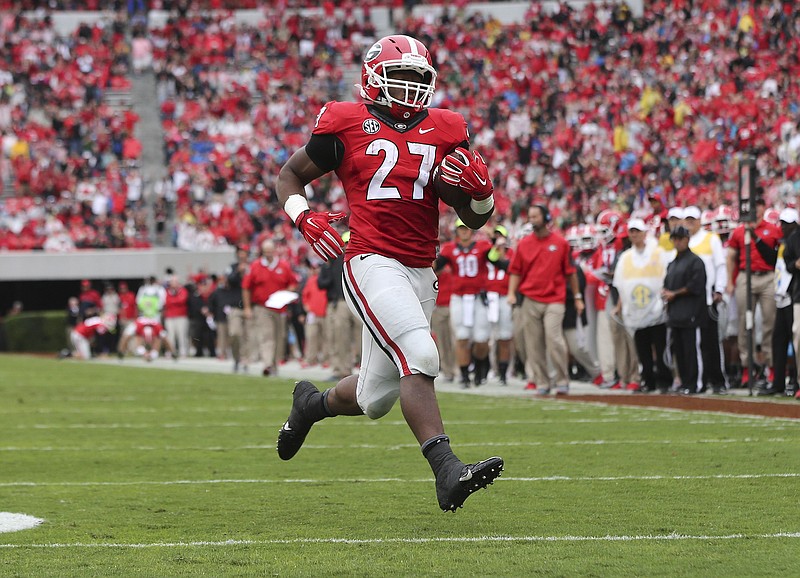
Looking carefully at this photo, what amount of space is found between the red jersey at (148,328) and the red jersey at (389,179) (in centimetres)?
2012

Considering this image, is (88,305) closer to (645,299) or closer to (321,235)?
(645,299)

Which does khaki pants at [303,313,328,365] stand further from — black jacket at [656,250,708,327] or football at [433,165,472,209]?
football at [433,165,472,209]

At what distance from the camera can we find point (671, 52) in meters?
32.1

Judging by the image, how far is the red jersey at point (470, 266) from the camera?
15.6 metres

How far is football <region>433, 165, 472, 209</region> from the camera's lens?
19.6 feet

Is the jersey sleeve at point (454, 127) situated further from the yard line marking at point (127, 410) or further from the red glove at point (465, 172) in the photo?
the yard line marking at point (127, 410)

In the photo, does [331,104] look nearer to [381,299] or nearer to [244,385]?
[381,299]

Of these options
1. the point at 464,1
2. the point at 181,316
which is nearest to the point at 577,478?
the point at 181,316

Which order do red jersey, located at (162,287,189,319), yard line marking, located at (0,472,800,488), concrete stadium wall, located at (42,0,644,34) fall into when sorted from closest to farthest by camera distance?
yard line marking, located at (0,472,800,488), red jersey, located at (162,287,189,319), concrete stadium wall, located at (42,0,644,34)

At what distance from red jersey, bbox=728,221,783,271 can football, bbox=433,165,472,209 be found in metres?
7.56

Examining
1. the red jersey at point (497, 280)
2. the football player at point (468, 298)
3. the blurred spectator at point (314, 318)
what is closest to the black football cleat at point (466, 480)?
the football player at point (468, 298)

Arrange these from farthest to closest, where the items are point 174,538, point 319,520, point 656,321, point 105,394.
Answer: point 105,394, point 656,321, point 319,520, point 174,538

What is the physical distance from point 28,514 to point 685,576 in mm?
3156

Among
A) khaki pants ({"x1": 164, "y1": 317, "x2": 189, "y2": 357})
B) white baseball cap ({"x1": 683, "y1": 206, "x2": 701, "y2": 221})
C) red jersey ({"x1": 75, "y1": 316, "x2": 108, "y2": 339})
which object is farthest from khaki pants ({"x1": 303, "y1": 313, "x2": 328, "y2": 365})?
white baseball cap ({"x1": 683, "y1": 206, "x2": 701, "y2": 221})
